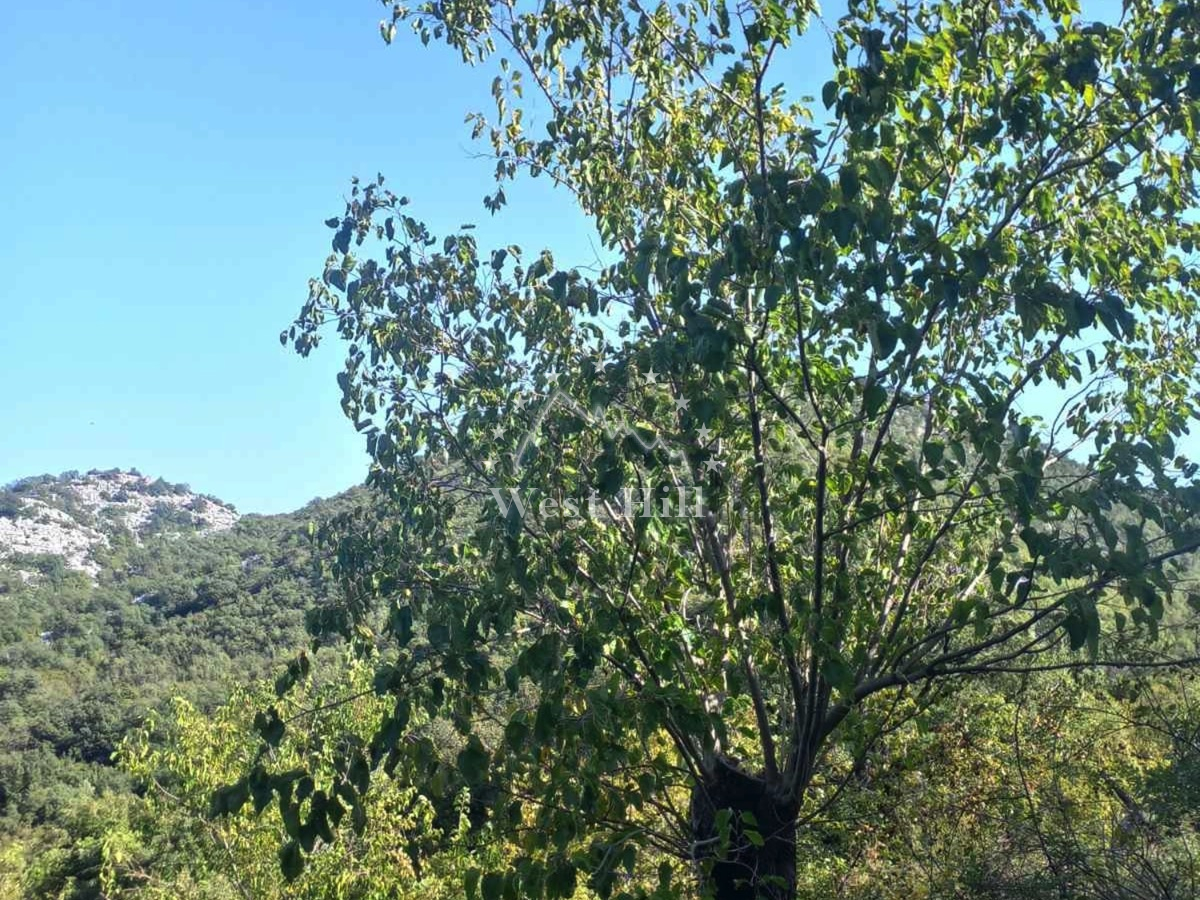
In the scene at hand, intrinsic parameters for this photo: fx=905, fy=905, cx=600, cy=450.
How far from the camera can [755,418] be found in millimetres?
3555

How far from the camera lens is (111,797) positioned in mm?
28391

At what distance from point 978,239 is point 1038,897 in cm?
365

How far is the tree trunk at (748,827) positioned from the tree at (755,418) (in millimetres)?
18

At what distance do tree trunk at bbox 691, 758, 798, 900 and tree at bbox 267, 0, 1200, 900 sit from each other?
0.06 ft

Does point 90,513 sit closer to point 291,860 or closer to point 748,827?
point 748,827

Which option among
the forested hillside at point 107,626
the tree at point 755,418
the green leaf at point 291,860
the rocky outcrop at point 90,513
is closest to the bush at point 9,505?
the rocky outcrop at point 90,513

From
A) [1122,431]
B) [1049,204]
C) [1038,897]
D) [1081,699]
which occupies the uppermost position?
[1049,204]

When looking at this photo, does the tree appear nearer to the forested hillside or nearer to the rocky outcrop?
the forested hillside

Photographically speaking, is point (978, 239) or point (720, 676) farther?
point (720, 676)

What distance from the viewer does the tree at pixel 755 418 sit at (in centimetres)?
287

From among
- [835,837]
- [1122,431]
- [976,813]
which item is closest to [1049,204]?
[1122,431]

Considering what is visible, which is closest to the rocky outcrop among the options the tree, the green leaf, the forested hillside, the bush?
the bush

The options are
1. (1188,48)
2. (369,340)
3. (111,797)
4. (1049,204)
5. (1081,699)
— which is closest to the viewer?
(1188,48)

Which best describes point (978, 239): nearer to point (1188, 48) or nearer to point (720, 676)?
point (1188, 48)
